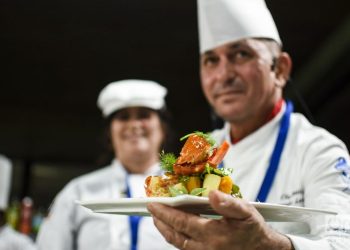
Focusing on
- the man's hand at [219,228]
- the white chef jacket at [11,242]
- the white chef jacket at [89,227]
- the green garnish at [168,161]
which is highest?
the green garnish at [168,161]

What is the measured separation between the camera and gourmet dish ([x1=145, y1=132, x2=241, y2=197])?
1.04m

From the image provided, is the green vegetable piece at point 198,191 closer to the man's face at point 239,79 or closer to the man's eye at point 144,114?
the man's face at point 239,79

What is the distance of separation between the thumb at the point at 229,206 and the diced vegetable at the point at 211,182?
0.10 metres

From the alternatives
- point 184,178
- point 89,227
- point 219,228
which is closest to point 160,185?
point 184,178

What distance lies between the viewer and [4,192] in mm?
4199

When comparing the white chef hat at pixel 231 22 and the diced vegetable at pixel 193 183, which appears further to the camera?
the white chef hat at pixel 231 22

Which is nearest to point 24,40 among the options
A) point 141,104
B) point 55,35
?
point 55,35

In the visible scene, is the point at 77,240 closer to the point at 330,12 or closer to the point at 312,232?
the point at 312,232

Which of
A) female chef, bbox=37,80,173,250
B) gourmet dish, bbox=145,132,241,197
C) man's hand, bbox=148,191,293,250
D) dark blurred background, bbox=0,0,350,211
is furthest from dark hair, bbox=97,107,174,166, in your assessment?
man's hand, bbox=148,191,293,250

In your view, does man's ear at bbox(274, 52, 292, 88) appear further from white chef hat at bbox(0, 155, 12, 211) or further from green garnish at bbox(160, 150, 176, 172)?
white chef hat at bbox(0, 155, 12, 211)

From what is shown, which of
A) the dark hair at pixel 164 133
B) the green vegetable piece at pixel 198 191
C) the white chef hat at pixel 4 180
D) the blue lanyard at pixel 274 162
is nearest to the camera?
the green vegetable piece at pixel 198 191

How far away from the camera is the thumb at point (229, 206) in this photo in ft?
2.90

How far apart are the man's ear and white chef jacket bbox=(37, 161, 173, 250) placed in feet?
2.30

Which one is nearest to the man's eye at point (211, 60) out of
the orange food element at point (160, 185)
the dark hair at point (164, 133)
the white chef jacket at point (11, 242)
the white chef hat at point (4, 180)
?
the orange food element at point (160, 185)
